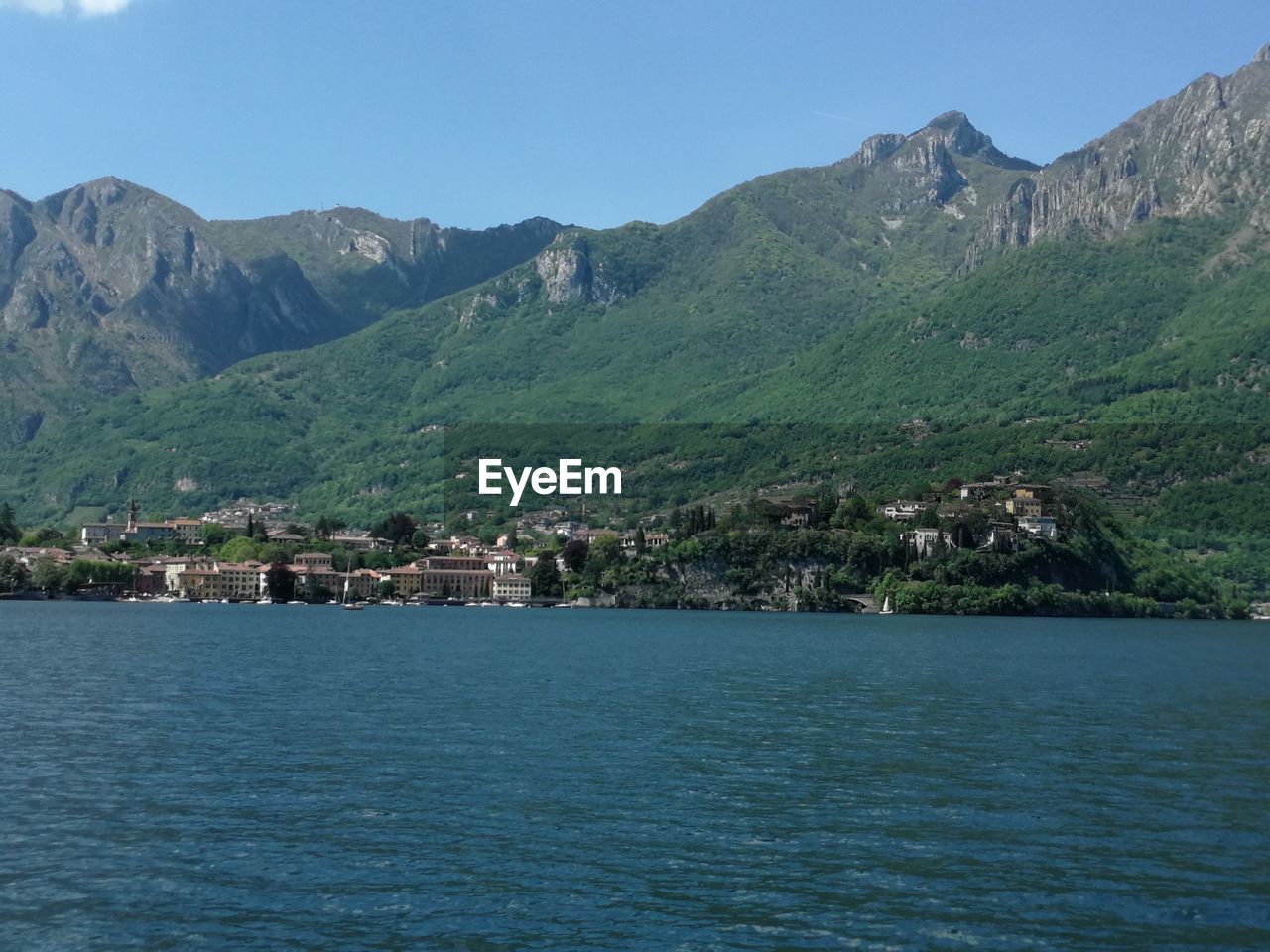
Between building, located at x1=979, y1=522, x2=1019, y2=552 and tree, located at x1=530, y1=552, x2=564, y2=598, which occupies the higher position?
building, located at x1=979, y1=522, x2=1019, y2=552

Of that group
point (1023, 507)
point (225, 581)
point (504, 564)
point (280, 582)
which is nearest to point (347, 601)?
point (280, 582)

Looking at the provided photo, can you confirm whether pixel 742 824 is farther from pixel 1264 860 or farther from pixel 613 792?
pixel 1264 860

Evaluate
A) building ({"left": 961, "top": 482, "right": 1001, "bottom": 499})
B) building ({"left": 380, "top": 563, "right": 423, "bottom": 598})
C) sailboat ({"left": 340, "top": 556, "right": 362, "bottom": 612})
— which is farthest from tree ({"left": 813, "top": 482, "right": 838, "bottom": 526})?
Result: building ({"left": 380, "top": 563, "right": 423, "bottom": 598})

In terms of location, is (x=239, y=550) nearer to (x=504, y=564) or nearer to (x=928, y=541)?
(x=504, y=564)

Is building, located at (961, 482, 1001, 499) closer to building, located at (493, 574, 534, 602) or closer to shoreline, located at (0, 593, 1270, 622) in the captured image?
shoreline, located at (0, 593, 1270, 622)

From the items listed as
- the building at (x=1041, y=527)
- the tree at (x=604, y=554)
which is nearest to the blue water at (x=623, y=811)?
the building at (x=1041, y=527)

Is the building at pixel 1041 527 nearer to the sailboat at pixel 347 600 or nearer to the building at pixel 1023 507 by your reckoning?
the building at pixel 1023 507
